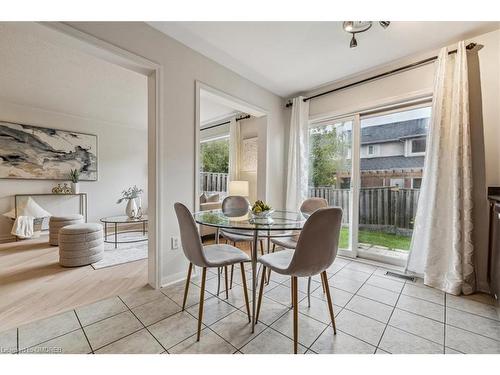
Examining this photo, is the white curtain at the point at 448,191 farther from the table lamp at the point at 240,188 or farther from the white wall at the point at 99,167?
the white wall at the point at 99,167

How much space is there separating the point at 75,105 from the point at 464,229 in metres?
5.83

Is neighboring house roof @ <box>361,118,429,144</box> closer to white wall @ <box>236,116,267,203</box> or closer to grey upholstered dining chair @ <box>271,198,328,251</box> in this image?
grey upholstered dining chair @ <box>271,198,328,251</box>

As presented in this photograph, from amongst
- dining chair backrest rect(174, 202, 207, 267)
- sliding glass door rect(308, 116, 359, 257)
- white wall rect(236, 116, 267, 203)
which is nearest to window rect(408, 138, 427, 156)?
sliding glass door rect(308, 116, 359, 257)

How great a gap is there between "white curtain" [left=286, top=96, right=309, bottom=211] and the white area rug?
2.33 metres

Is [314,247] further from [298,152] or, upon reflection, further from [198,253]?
[298,152]

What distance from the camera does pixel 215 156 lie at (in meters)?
6.26

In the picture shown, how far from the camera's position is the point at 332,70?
9.06 feet

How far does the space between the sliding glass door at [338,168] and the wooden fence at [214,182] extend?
2549mm

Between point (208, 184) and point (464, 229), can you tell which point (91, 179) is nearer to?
point (208, 184)

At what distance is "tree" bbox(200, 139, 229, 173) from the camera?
617cm

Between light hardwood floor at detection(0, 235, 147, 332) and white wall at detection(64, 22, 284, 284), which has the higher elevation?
white wall at detection(64, 22, 284, 284)

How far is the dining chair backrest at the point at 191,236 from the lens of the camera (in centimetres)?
137

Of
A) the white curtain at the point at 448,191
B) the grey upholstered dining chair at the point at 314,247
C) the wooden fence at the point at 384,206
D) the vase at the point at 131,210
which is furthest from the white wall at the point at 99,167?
the white curtain at the point at 448,191
